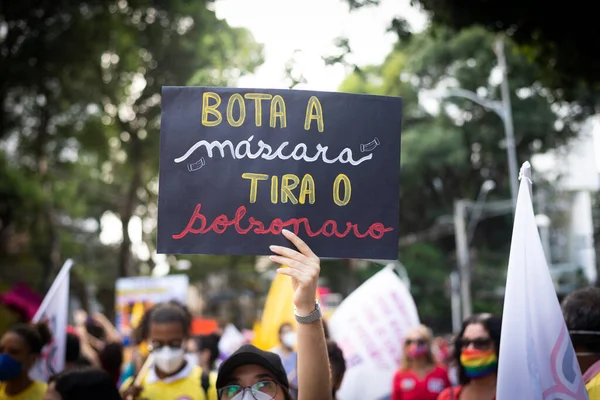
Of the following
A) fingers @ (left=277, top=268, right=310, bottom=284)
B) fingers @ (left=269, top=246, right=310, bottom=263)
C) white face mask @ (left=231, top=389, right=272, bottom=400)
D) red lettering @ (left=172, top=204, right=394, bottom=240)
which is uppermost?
red lettering @ (left=172, top=204, right=394, bottom=240)

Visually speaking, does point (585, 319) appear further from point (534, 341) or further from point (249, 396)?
point (249, 396)

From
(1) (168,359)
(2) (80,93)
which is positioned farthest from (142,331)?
(2) (80,93)

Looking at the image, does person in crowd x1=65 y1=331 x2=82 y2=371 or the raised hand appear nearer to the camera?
the raised hand

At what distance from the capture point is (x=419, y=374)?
20.6ft

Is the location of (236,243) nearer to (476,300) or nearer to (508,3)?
(508,3)

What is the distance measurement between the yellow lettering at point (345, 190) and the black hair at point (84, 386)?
1.51 meters

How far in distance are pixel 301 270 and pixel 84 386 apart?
1422 millimetres

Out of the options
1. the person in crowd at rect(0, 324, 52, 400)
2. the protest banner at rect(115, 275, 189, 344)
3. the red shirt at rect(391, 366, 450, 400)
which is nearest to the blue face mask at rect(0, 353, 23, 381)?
the person in crowd at rect(0, 324, 52, 400)

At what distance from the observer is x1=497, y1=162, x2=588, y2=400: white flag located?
3.05 meters

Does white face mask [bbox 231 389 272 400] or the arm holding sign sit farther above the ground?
the arm holding sign

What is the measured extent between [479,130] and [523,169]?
31.0 metres

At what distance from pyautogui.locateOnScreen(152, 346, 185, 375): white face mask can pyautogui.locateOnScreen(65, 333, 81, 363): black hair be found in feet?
5.30

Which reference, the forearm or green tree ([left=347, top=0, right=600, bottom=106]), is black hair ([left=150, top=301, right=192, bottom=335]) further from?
green tree ([left=347, top=0, right=600, bottom=106])

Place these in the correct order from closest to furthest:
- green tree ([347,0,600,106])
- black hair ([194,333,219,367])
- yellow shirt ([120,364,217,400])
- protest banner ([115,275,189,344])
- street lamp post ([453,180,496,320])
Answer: yellow shirt ([120,364,217,400]) < black hair ([194,333,219,367]) < green tree ([347,0,600,106]) < protest banner ([115,275,189,344]) < street lamp post ([453,180,496,320])
